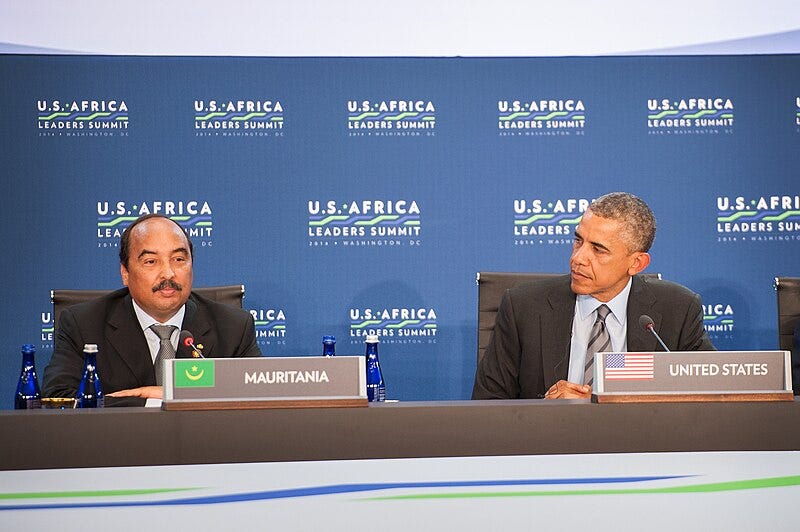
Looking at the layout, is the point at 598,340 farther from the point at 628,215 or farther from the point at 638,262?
the point at 628,215

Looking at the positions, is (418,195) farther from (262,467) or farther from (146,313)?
(262,467)

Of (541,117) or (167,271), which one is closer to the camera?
(167,271)

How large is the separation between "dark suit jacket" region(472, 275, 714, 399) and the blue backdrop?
129 centimetres

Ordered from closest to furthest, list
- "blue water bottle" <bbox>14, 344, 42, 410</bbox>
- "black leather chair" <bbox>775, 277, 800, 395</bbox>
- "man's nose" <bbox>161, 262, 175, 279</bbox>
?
"blue water bottle" <bbox>14, 344, 42, 410</bbox> < "man's nose" <bbox>161, 262, 175, 279</bbox> < "black leather chair" <bbox>775, 277, 800, 395</bbox>

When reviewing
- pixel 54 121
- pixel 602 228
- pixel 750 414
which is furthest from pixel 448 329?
pixel 750 414

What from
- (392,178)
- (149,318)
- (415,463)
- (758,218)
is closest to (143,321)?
(149,318)

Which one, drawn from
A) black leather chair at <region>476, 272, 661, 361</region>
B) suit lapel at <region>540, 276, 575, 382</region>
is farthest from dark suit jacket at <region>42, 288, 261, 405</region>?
suit lapel at <region>540, 276, 575, 382</region>

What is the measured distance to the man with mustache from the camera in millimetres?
2717

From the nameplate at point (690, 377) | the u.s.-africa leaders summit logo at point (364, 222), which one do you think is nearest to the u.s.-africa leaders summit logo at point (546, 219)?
Answer: the u.s.-africa leaders summit logo at point (364, 222)

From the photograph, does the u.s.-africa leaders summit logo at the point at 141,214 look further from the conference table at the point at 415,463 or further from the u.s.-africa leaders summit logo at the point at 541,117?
the conference table at the point at 415,463

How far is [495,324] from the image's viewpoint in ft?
9.32

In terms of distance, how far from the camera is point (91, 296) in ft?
9.93

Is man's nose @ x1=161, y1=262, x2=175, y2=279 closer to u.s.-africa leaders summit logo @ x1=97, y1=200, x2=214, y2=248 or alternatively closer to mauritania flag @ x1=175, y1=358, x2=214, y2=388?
u.s.-africa leaders summit logo @ x1=97, y1=200, x2=214, y2=248

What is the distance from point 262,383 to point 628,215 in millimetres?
1655
